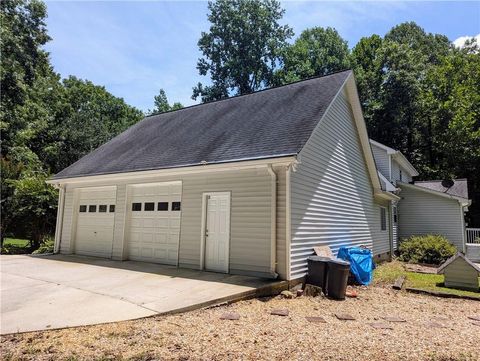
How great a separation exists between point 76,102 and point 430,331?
37.7 m

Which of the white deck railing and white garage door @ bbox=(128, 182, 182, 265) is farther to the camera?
the white deck railing

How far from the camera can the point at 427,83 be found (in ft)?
110

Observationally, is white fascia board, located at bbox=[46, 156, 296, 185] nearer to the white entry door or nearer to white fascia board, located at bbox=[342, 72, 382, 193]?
the white entry door

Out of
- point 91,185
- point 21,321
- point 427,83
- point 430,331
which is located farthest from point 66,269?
point 427,83

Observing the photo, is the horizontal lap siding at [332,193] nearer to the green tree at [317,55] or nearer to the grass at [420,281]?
the grass at [420,281]

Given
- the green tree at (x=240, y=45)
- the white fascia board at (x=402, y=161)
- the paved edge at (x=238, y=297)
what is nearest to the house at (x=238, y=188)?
the paved edge at (x=238, y=297)

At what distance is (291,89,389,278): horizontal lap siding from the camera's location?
802cm

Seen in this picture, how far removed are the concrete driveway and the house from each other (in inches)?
33.0

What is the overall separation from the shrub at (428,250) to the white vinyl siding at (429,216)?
240 centimetres

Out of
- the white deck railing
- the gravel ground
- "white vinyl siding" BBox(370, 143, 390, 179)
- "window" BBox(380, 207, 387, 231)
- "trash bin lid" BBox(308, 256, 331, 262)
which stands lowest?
the gravel ground

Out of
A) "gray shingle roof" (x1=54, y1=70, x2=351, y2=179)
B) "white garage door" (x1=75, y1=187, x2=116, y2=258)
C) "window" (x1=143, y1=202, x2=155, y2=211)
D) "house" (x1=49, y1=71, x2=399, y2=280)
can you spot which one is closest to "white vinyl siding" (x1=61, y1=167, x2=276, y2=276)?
"house" (x1=49, y1=71, x2=399, y2=280)

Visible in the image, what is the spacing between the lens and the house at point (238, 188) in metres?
7.80

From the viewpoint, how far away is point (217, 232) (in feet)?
28.4

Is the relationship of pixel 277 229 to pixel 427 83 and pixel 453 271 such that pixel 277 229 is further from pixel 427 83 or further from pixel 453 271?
pixel 427 83
